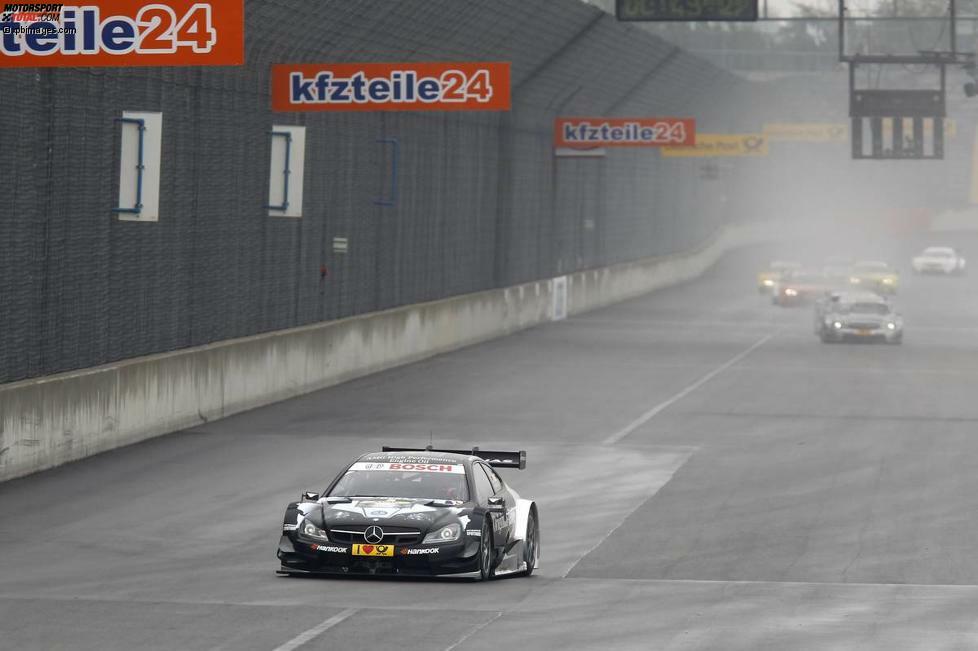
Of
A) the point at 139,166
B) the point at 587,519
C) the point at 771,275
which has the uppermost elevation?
the point at 139,166

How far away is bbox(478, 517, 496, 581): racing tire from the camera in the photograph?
15.6m

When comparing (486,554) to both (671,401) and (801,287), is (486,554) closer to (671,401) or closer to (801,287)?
(671,401)

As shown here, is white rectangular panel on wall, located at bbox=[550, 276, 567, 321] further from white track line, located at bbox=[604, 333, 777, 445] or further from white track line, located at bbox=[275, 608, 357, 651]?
white track line, located at bbox=[275, 608, 357, 651]

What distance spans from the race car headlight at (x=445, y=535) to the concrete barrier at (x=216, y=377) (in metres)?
8.39

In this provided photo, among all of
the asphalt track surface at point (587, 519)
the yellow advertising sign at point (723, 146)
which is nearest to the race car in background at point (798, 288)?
the yellow advertising sign at point (723, 146)

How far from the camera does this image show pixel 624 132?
50.7 m

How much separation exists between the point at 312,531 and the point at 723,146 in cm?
5447

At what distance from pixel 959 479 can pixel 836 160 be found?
10209 centimetres

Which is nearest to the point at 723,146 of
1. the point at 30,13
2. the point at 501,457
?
the point at 30,13

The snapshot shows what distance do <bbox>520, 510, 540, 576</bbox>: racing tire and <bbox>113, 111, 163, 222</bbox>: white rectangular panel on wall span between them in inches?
383

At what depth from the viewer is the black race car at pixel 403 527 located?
15.4 meters

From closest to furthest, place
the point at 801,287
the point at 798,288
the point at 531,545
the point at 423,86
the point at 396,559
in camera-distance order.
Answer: the point at 396,559
the point at 531,545
the point at 423,86
the point at 798,288
the point at 801,287

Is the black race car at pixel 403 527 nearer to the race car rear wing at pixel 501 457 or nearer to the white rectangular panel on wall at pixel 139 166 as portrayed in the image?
the race car rear wing at pixel 501 457

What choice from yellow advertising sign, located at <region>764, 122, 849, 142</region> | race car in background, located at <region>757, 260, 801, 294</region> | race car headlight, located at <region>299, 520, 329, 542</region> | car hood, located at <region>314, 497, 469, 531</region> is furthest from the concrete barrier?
yellow advertising sign, located at <region>764, 122, 849, 142</region>
